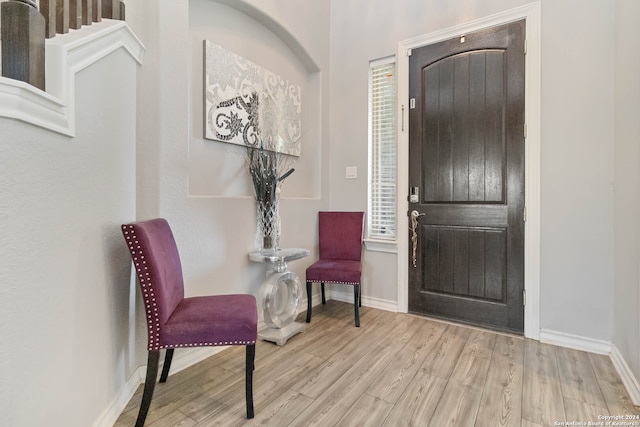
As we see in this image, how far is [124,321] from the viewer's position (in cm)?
162

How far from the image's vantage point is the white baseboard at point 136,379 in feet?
4.62

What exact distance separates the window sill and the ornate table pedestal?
931 millimetres

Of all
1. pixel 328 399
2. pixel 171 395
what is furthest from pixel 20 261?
pixel 328 399

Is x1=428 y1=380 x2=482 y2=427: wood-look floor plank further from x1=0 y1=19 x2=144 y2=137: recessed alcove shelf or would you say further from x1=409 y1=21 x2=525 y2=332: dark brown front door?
x1=0 y1=19 x2=144 y2=137: recessed alcove shelf

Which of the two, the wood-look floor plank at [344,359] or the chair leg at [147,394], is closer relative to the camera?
the chair leg at [147,394]

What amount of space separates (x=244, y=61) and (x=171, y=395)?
2.40 m

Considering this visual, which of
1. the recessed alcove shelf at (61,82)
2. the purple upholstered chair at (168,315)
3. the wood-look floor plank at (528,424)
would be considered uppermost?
the recessed alcove shelf at (61,82)

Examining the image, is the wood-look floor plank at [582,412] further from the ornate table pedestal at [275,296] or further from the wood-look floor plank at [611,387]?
the ornate table pedestal at [275,296]

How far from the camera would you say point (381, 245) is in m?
3.10

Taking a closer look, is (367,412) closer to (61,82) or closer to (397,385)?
(397,385)

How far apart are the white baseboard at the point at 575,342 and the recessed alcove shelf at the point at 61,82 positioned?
3.18 metres

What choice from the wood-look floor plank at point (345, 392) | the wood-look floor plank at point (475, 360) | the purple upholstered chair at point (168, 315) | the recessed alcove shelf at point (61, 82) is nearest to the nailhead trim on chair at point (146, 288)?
the purple upholstered chair at point (168, 315)

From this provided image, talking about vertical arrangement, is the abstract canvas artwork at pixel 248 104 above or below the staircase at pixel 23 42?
above

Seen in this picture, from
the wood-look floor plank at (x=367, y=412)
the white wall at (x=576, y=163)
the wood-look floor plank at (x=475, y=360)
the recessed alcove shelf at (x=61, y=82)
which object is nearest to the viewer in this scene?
the recessed alcove shelf at (x=61, y=82)
